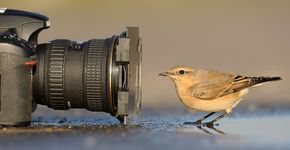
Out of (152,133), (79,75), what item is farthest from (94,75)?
(152,133)

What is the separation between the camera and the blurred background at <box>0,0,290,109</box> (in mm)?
14195

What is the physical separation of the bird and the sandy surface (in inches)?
8.0

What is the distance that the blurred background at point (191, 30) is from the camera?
14.2 meters

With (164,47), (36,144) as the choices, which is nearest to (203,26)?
(164,47)

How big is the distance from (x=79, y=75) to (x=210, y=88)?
4.06 feet

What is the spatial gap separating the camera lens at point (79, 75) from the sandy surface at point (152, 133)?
0.26 meters

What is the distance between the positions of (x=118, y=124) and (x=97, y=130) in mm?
556

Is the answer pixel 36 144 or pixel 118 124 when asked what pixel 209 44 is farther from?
pixel 36 144

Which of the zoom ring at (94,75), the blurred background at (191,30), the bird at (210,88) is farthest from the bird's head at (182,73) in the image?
the blurred background at (191,30)

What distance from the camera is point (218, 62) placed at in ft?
47.5

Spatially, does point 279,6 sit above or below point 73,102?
above

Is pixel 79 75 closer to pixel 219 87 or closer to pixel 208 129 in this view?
pixel 208 129

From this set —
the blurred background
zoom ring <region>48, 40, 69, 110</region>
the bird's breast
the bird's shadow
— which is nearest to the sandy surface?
the bird's shadow

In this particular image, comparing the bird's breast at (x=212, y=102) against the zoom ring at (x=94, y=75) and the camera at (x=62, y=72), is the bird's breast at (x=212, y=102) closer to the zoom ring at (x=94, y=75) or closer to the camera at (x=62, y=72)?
the camera at (x=62, y=72)
